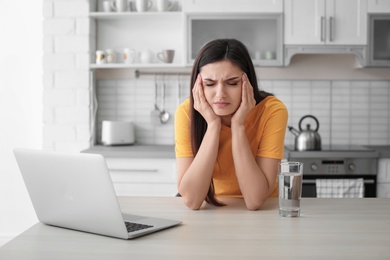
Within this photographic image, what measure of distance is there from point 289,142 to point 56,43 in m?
1.83

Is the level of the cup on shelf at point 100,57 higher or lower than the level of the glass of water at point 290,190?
higher

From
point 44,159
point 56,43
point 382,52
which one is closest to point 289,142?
point 382,52

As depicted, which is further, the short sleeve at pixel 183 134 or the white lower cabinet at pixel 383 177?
the white lower cabinet at pixel 383 177

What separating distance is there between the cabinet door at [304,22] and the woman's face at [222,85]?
188 cm

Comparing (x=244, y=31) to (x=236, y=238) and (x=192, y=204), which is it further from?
(x=236, y=238)

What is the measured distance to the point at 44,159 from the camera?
55.0 inches

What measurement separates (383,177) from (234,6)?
149 centimetres

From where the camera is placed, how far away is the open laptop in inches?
51.3

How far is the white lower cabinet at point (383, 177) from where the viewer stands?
344 cm

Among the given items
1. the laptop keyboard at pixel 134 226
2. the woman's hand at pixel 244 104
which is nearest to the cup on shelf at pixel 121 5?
the woman's hand at pixel 244 104

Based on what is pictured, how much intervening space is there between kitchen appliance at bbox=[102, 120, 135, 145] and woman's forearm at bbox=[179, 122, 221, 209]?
201 centimetres

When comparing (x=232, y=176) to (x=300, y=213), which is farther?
(x=232, y=176)

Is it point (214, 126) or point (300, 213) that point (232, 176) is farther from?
point (300, 213)

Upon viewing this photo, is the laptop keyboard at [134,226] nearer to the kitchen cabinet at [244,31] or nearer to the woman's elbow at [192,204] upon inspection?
the woman's elbow at [192,204]
